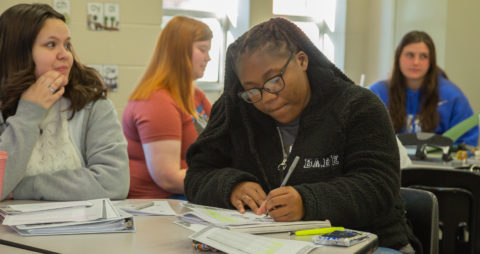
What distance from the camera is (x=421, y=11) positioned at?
17.9 ft

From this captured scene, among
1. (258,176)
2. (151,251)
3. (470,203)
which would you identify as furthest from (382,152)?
(470,203)

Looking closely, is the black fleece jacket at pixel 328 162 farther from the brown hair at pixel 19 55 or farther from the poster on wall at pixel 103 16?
the poster on wall at pixel 103 16

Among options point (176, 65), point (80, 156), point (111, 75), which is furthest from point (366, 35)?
point (80, 156)

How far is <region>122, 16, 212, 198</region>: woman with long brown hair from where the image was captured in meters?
2.44

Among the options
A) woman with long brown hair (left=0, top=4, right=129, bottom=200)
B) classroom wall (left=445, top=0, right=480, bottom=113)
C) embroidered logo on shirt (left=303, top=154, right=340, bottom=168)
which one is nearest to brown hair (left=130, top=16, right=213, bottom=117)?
woman with long brown hair (left=0, top=4, right=129, bottom=200)

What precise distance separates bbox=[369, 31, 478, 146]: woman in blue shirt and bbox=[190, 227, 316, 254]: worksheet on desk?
287 cm

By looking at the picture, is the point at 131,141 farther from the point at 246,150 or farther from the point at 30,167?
the point at 246,150

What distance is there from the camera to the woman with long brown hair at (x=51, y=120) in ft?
5.68

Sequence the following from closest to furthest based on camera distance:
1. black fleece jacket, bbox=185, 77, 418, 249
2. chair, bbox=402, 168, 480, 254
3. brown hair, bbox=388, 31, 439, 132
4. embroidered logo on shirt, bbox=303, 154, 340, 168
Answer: black fleece jacket, bbox=185, 77, 418, 249 < embroidered logo on shirt, bbox=303, 154, 340, 168 < chair, bbox=402, 168, 480, 254 < brown hair, bbox=388, 31, 439, 132

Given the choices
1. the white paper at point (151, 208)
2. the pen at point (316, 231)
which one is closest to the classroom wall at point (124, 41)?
the white paper at point (151, 208)

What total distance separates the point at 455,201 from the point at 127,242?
151 cm

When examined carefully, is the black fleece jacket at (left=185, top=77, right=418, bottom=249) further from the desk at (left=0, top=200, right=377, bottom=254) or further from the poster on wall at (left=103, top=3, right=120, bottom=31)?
the poster on wall at (left=103, top=3, right=120, bottom=31)

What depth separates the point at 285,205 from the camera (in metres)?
1.33

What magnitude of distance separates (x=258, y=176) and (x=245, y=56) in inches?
13.8
